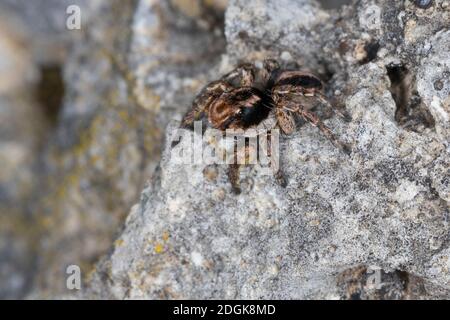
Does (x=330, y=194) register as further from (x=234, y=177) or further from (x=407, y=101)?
(x=407, y=101)

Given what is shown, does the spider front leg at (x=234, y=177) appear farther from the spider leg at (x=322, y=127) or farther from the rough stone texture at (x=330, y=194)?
the spider leg at (x=322, y=127)

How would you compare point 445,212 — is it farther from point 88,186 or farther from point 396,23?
point 88,186

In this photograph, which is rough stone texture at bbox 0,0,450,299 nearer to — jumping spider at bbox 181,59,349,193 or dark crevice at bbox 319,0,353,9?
Answer: jumping spider at bbox 181,59,349,193

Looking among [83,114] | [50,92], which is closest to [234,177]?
[83,114]

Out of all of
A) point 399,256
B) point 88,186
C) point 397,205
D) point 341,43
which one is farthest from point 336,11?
point 88,186

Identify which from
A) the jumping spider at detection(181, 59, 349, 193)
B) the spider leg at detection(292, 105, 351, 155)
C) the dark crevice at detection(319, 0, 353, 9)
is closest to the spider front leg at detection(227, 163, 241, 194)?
the jumping spider at detection(181, 59, 349, 193)

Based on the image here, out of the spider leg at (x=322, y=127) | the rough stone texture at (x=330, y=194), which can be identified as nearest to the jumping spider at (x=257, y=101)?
the spider leg at (x=322, y=127)
